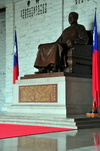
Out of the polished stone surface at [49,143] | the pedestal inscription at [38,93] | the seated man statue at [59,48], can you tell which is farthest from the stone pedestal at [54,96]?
the polished stone surface at [49,143]

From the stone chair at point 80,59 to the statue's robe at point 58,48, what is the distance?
0.14m

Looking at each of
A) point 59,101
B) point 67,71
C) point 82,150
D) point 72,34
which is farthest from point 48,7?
point 82,150

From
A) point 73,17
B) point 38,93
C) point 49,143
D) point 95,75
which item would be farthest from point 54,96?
point 49,143

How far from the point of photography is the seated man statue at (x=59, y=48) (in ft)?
24.7

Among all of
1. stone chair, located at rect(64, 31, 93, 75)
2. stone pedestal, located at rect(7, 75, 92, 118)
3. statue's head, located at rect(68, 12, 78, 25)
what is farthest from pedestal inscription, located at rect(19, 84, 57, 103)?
statue's head, located at rect(68, 12, 78, 25)

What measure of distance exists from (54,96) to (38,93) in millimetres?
502

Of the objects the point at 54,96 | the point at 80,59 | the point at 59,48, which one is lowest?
the point at 54,96

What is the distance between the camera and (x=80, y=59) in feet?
25.3

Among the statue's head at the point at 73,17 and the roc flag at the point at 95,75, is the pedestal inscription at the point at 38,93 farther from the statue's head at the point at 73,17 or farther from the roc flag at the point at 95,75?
the statue's head at the point at 73,17

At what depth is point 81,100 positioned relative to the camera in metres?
7.50

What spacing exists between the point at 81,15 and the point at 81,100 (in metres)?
2.87

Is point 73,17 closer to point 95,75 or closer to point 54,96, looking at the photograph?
point 95,75

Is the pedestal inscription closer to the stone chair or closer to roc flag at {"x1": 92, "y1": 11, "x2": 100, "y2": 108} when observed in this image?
the stone chair

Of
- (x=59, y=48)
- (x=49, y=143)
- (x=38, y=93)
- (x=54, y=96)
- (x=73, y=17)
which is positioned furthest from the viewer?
(x=73, y=17)
